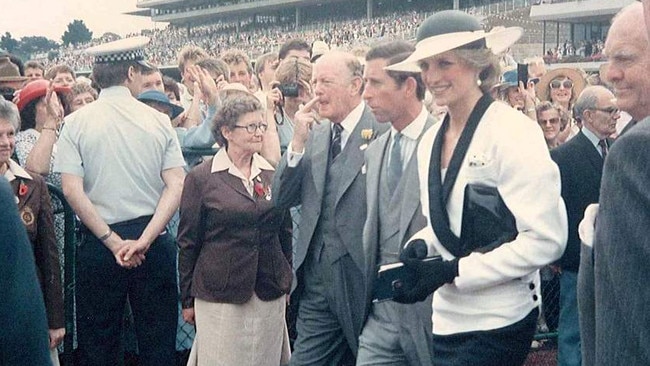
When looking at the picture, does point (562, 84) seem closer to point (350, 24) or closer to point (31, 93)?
point (31, 93)

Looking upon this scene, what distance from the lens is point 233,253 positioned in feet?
14.9

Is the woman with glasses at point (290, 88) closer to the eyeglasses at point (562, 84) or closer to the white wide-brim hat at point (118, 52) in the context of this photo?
the white wide-brim hat at point (118, 52)

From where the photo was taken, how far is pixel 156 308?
4.93 m

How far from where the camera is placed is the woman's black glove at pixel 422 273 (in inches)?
116

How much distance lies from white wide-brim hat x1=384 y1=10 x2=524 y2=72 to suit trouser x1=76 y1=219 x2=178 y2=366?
2.18 m

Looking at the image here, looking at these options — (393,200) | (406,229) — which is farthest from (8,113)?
(406,229)

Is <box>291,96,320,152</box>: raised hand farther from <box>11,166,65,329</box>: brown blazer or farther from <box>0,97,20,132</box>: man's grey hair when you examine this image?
<box>0,97,20,132</box>: man's grey hair

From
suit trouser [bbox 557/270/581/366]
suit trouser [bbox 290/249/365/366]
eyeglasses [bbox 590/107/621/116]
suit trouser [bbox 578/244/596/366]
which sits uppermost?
suit trouser [bbox 578/244/596/366]

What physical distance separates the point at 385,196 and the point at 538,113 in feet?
12.9

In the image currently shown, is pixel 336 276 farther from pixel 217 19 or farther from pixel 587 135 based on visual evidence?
pixel 217 19

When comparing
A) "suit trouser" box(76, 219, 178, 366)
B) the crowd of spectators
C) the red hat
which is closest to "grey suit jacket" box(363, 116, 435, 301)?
"suit trouser" box(76, 219, 178, 366)

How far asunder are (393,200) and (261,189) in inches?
45.3

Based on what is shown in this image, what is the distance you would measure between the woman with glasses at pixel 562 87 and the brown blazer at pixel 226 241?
5316 millimetres

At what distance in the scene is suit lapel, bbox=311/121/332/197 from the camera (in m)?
4.33
